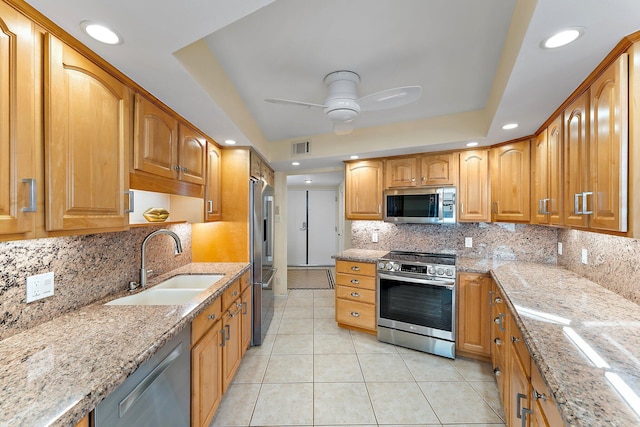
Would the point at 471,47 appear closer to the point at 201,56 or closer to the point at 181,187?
the point at 201,56

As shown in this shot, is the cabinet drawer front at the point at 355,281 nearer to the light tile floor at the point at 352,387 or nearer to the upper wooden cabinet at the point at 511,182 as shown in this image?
the light tile floor at the point at 352,387

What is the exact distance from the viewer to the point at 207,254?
9.11 feet

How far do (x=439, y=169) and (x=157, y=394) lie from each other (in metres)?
3.07

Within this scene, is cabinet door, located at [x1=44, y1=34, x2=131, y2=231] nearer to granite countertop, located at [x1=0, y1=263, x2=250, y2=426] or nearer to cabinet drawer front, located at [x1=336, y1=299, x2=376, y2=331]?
granite countertop, located at [x1=0, y1=263, x2=250, y2=426]

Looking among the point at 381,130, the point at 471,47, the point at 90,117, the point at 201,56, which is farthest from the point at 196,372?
the point at 381,130

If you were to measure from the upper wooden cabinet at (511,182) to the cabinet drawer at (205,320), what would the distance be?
2.78m

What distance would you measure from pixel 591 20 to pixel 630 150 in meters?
0.58

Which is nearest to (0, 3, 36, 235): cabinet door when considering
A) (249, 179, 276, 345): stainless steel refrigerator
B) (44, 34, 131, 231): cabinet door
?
(44, 34, 131, 231): cabinet door

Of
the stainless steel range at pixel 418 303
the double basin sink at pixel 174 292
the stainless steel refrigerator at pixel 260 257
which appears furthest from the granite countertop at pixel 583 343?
the stainless steel refrigerator at pixel 260 257

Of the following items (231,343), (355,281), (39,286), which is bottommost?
(231,343)

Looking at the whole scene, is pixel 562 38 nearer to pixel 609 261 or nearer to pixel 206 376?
pixel 609 261

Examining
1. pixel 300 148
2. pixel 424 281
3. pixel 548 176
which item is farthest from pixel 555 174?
pixel 300 148

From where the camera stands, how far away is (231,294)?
2115 mm

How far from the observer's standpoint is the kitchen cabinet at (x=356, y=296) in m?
3.04
